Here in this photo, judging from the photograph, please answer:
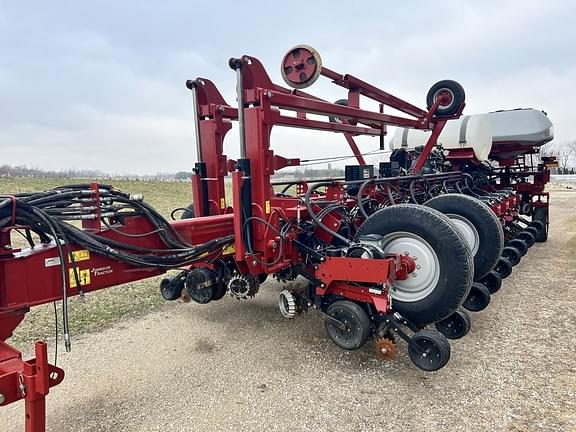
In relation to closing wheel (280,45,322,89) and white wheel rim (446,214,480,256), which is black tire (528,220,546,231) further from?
closing wheel (280,45,322,89)

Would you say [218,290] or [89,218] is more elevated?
[89,218]

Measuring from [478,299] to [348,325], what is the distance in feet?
5.32

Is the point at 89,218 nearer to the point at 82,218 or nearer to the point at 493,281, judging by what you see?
the point at 82,218

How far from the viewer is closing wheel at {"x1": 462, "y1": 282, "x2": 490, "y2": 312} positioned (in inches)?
155

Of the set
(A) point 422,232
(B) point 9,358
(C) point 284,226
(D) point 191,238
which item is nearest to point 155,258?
(D) point 191,238

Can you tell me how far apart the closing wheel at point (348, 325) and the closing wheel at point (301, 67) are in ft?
5.97

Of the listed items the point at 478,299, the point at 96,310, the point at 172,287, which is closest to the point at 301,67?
the point at 172,287

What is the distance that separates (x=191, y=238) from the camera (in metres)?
2.96

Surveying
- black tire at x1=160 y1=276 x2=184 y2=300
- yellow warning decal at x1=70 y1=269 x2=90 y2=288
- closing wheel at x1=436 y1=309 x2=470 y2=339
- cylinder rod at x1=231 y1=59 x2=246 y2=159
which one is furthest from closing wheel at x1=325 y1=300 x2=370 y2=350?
yellow warning decal at x1=70 y1=269 x2=90 y2=288

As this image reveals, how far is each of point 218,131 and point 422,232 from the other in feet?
6.72

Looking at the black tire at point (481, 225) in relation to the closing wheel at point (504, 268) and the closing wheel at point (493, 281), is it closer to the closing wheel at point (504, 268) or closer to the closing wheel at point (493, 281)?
the closing wheel at point (493, 281)

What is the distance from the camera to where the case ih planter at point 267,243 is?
2.11 m

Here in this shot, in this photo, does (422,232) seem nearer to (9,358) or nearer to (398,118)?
(398,118)

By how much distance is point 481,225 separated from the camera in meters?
4.33
